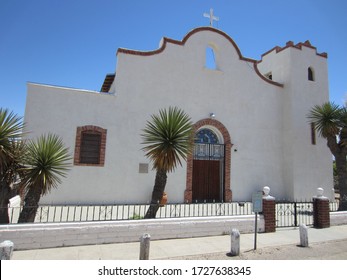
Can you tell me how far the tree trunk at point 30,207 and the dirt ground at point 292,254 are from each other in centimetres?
409

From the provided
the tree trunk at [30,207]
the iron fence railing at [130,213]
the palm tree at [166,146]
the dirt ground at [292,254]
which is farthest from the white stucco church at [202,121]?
the dirt ground at [292,254]

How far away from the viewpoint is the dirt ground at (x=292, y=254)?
6496 millimetres

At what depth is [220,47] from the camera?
16797 millimetres

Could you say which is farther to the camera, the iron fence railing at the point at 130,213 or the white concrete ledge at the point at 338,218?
the white concrete ledge at the point at 338,218

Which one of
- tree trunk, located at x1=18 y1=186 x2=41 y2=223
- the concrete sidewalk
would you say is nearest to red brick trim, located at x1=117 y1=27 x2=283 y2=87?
tree trunk, located at x1=18 y1=186 x2=41 y2=223

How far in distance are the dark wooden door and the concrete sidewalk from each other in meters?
6.63

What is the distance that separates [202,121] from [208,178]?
3.26m

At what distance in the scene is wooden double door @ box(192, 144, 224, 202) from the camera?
50.4ft

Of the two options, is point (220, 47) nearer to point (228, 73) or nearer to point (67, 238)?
point (228, 73)

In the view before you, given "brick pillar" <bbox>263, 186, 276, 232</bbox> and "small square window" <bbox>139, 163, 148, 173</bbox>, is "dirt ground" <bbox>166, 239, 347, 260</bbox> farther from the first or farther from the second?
"small square window" <bbox>139, 163, 148, 173</bbox>

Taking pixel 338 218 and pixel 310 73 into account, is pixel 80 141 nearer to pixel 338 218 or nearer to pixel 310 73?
pixel 338 218

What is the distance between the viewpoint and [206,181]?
15617mm

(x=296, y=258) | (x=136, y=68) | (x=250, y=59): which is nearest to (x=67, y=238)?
(x=296, y=258)

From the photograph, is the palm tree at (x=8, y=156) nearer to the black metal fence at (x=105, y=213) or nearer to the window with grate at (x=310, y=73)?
the black metal fence at (x=105, y=213)
